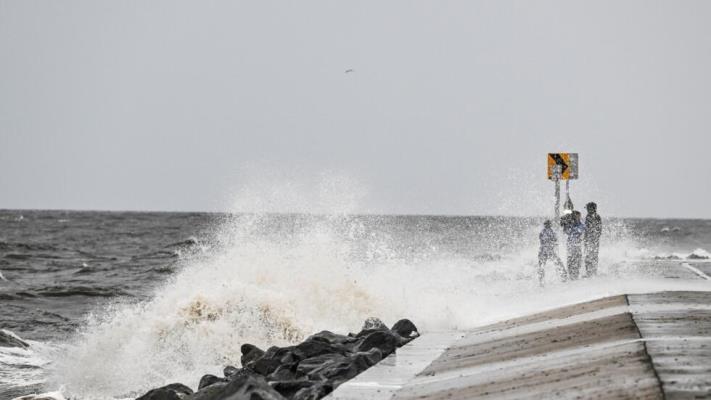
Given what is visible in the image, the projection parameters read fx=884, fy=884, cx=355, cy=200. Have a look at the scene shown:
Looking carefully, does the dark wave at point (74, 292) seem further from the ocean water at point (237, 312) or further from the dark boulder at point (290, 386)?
the dark boulder at point (290, 386)

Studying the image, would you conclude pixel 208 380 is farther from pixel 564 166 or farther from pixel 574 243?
pixel 564 166

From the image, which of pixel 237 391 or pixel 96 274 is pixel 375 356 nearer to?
pixel 237 391

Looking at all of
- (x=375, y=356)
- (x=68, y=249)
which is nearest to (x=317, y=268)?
(x=375, y=356)

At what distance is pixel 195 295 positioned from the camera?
15.6 meters

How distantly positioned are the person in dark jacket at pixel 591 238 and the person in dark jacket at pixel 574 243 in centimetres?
16

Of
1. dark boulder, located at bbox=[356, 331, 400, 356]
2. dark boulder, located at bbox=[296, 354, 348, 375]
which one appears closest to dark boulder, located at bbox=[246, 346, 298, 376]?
dark boulder, located at bbox=[296, 354, 348, 375]

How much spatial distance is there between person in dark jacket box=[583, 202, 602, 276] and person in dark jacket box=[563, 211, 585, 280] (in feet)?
0.53

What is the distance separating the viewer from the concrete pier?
20.5 feet

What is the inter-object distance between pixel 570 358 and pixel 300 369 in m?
2.97

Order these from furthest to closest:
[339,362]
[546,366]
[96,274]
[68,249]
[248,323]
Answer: [68,249], [96,274], [248,323], [339,362], [546,366]

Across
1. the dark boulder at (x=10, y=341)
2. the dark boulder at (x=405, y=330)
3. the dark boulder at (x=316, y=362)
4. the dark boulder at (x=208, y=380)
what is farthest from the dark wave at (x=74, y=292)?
the dark boulder at (x=316, y=362)

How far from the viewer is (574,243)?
754 inches

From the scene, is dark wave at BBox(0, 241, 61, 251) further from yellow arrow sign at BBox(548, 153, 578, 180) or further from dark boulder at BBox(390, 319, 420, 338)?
dark boulder at BBox(390, 319, 420, 338)

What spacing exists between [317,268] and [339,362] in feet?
33.5
